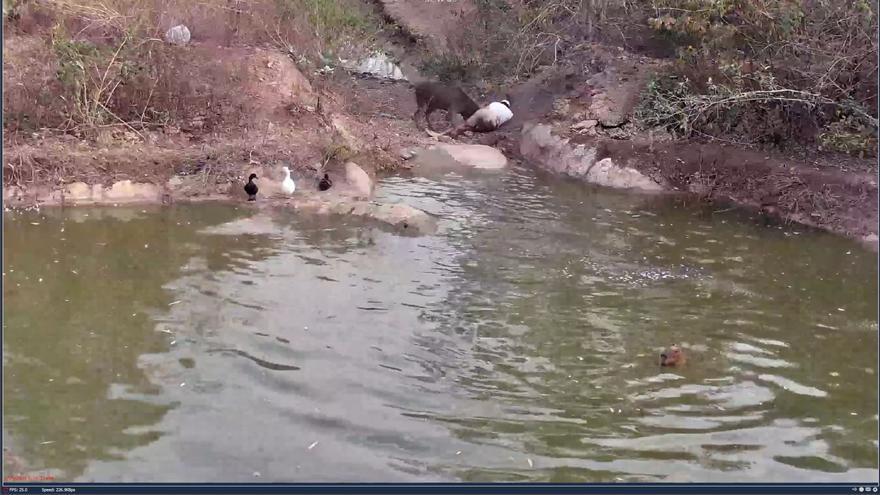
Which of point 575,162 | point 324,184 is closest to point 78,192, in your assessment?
point 324,184

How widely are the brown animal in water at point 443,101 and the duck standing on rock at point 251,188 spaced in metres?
6.77

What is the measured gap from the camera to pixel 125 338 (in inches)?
270

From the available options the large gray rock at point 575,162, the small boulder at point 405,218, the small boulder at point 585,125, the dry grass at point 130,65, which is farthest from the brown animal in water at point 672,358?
the small boulder at point 585,125

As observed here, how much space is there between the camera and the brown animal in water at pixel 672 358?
6691 millimetres

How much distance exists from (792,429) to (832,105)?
27.3ft

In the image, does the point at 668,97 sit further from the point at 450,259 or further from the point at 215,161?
the point at 215,161

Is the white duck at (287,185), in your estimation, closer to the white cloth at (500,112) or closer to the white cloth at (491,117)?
the white cloth at (491,117)

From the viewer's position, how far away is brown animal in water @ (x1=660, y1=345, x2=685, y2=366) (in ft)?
22.0

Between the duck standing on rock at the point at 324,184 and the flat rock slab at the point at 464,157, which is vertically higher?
the flat rock slab at the point at 464,157

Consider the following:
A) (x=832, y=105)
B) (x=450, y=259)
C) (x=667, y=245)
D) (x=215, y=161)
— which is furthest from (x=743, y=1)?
(x=215, y=161)

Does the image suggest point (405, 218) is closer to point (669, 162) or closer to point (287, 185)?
point (287, 185)

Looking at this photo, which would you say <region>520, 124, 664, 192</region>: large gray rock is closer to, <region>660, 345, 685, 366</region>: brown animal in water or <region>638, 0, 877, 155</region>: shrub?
<region>638, 0, 877, 155</region>: shrub

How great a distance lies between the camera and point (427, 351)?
6.89 meters

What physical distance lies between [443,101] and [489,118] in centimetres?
190
